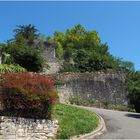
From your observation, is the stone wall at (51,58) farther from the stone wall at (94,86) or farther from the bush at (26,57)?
the stone wall at (94,86)

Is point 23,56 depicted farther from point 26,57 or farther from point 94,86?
point 94,86

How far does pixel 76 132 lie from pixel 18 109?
111 inches

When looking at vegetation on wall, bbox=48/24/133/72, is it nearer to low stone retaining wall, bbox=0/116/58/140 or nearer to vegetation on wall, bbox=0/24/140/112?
vegetation on wall, bbox=0/24/140/112

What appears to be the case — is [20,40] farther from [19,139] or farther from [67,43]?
[19,139]

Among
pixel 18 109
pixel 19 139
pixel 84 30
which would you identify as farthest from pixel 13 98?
pixel 84 30

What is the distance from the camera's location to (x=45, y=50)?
1844 inches

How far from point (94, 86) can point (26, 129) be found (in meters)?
19.4

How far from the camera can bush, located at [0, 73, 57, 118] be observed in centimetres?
1922

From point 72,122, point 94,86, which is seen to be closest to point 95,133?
point 72,122

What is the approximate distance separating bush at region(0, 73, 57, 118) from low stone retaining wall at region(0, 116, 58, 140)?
527mm

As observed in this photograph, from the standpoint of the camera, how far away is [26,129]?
18.9 meters

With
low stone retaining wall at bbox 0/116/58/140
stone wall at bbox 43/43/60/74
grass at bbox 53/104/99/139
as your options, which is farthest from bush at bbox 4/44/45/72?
low stone retaining wall at bbox 0/116/58/140

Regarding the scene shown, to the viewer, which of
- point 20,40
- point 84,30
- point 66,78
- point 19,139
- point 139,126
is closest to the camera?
point 19,139

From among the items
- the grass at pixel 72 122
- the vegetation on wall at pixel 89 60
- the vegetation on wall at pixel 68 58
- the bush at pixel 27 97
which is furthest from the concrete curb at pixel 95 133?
the vegetation on wall at pixel 89 60
